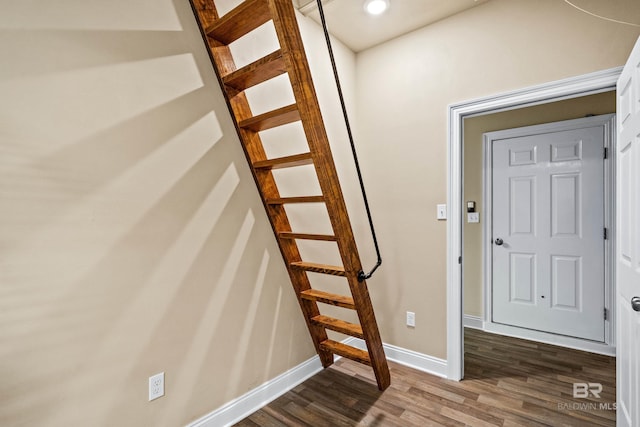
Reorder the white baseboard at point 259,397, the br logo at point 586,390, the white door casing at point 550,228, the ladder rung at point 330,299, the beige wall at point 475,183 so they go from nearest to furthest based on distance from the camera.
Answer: the white baseboard at point 259,397, the ladder rung at point 330,299, the br logo at point 586,390, the white door casing at point 550,228, the beige wall at point 475,183

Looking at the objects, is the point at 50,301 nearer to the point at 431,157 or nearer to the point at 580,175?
the point at 431,157

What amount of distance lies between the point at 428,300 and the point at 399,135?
134cm

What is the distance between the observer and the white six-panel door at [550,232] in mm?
2834

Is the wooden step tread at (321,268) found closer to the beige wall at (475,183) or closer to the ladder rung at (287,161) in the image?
the ladder rung at (287,161)

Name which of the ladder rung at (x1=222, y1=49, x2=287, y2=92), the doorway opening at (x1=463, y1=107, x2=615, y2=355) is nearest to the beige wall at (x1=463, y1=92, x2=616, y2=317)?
the doorway opening at (x1=463, y1=107, x2=615, y2=355)

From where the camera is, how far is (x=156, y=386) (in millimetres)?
1484

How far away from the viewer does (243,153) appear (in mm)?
1902

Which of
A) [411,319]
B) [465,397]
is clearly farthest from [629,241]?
[411,319]

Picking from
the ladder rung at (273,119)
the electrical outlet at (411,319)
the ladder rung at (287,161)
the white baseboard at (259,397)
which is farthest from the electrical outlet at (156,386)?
the electrical outlet at (411,319)

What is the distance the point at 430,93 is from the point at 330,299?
1702 mm

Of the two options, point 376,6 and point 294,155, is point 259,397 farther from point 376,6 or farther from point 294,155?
point 376,6

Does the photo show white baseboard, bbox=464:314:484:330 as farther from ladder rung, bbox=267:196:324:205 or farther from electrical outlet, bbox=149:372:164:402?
electrical outlet, bbox=149:372:164:402

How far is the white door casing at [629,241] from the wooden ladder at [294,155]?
118 centimetres

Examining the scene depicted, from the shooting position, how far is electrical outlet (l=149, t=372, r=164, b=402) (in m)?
1.47
